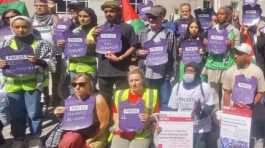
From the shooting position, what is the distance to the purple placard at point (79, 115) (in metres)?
6.02

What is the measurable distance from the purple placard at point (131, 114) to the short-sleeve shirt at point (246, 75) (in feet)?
3.87

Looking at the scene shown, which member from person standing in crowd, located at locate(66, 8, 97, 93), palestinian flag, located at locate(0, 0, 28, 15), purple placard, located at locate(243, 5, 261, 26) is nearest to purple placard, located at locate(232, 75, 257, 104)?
person standing in crowd, located at locate(66, 8, 97, 93)

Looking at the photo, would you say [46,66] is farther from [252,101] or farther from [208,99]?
[252,101]

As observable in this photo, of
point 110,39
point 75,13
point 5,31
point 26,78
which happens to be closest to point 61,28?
point 75,13

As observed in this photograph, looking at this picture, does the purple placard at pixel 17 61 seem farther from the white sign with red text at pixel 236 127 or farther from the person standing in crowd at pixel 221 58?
the person standing in crowd at pixel 221 58

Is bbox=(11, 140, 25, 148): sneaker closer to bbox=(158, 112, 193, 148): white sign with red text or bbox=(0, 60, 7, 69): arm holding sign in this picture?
bbox=(0, 60, 7, 69): arm holding sign

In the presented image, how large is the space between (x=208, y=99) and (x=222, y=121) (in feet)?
1.59

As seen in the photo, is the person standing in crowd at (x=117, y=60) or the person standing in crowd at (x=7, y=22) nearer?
the person standing in crowd at (x=117, y=60)

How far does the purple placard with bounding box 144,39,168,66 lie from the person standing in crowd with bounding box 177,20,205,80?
369 millimetres

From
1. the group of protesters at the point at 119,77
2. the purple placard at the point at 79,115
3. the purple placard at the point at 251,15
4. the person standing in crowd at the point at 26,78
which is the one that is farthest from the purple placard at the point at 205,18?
the purple placard at the point at 79,115

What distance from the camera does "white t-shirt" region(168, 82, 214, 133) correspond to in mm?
6625

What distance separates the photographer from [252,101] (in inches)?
251

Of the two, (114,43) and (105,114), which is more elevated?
(114,43)

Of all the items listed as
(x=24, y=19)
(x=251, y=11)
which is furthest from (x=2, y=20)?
(x=251, y=11)
